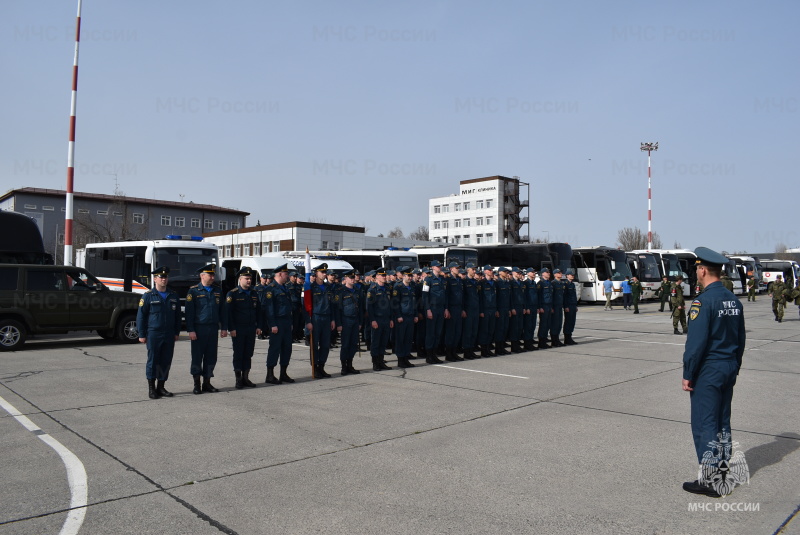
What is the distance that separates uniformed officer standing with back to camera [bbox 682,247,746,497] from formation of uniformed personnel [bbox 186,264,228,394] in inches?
244

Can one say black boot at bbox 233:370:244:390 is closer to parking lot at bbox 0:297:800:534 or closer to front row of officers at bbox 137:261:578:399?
front row of officers at bbox 137:261:578:399

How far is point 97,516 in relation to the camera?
4.11 meters

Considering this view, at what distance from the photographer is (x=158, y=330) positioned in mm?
8164

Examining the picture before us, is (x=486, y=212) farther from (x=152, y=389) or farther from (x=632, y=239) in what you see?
(x=152, y=389)

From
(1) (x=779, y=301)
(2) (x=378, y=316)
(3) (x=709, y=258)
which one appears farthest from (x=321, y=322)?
(1) (x=779, y=301)

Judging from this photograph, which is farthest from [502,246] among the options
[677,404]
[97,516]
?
[97,516]

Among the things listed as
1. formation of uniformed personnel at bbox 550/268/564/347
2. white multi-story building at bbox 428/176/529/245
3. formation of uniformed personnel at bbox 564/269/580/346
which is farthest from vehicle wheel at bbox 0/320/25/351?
Answer: white multi-story building at bbox 428/176/529/245

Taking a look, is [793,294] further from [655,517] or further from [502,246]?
[655,517]

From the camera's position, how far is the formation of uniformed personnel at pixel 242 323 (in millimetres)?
8898

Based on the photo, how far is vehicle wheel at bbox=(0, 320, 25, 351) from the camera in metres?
12.7

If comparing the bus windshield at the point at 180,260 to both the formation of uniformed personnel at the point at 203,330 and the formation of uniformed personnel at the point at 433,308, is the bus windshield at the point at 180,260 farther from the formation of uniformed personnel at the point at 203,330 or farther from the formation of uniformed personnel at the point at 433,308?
the formation of uniformed personnel at the point at 203,330

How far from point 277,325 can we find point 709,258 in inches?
255

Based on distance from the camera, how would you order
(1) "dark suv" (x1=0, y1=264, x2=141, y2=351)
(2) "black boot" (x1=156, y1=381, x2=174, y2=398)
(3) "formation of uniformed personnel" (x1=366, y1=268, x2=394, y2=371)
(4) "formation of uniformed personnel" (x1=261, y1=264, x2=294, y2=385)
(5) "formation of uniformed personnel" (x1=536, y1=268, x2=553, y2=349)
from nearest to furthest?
(2) "black boot" (x1=156, y1=381, x2=174, y2=398) < (4) "formation of uniformed personnel" (x1=261, y1=264, x2=294, y2=385) < (3) "formation of uniformed personnel" (x1=366, y1=268, x2=394, y2=371) < (1) "dark suv" (x1=0, y1=264, x2=141, y2=351) < (5) "formation of uniformed personnel" (x1=536, y1=268, x2=553, y2=349)

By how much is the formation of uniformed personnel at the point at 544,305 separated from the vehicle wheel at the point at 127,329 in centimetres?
965
